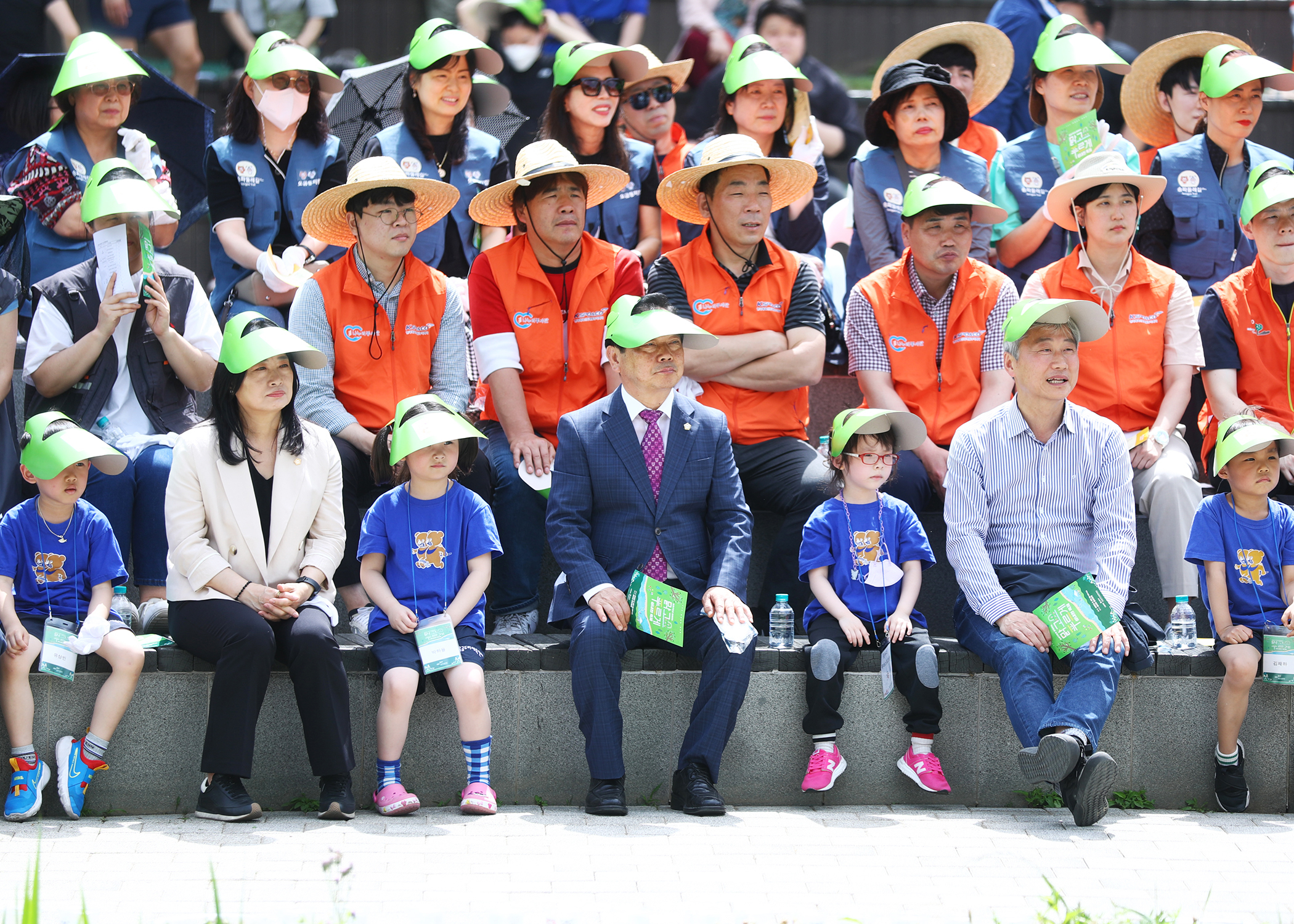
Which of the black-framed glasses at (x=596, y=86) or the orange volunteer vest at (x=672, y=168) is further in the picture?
the orange volunteer vest at (x=672, y=168)

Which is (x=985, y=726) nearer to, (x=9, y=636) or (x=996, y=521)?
(x=996, y=521)

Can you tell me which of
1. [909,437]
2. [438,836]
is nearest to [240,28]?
[909,437]

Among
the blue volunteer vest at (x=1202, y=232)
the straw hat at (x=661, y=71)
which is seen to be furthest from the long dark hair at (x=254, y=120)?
the blue volunteer vest at (x=1202, y=232)

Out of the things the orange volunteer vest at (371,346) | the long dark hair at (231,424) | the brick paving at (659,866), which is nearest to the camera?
the brick paving at (659,866)

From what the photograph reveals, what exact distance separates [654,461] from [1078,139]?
308 cm

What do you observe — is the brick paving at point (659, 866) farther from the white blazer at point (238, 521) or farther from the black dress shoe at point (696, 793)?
the white blazer at point (238, 521)

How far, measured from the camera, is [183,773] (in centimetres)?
533

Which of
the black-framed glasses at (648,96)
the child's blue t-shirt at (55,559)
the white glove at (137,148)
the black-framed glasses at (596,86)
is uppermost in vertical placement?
the black-framed glasses at (648,96)

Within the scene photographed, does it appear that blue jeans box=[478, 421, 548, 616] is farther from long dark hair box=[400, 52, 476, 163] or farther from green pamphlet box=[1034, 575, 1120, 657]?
long dark hair box=[400, 52, 476, 163]

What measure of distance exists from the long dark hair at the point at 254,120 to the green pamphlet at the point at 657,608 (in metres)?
3.39

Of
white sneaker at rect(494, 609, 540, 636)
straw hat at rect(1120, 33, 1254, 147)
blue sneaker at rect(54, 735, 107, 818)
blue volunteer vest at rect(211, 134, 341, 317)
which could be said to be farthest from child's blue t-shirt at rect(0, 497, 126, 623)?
straw hat at rect(1120, 33, 1254, 147)

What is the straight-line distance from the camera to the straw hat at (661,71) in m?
8.23

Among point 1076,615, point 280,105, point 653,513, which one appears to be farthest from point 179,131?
point 1076,615

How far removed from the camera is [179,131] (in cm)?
785
